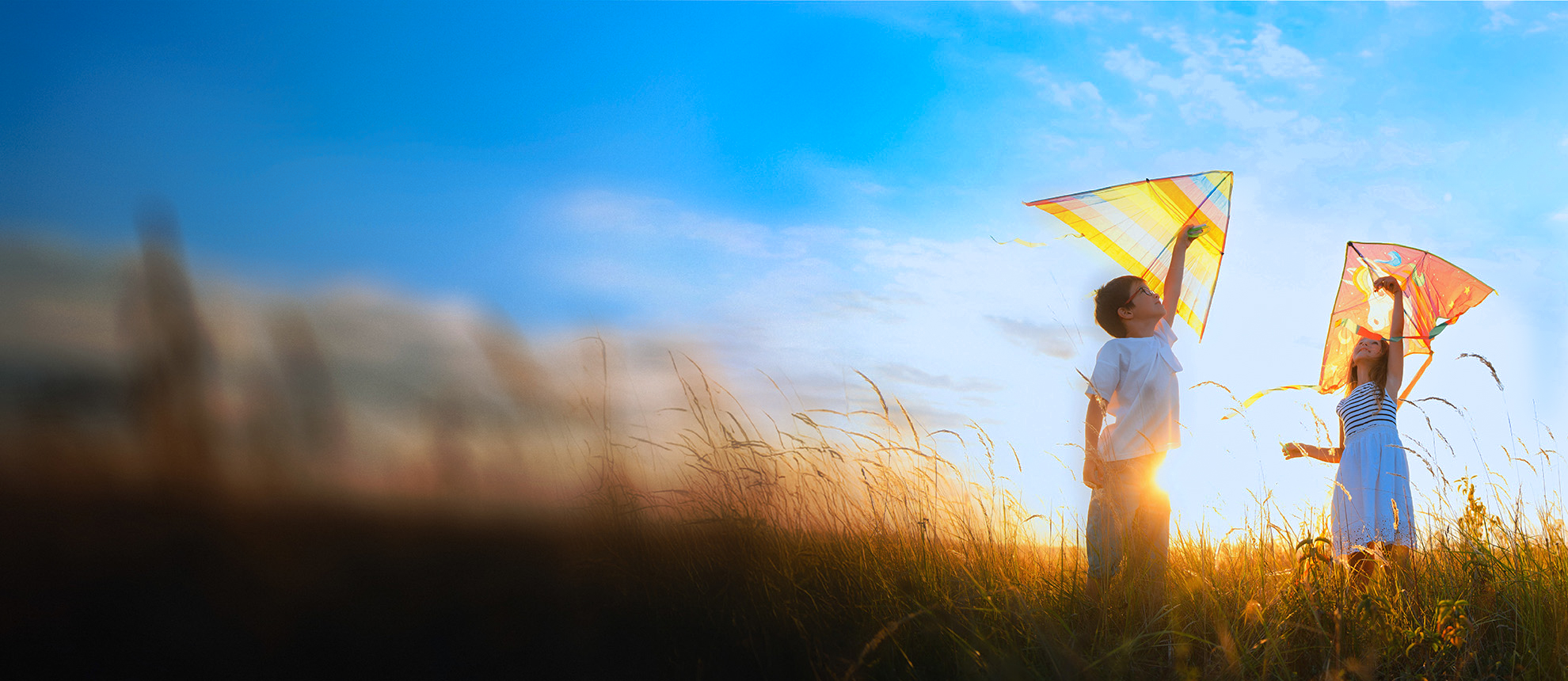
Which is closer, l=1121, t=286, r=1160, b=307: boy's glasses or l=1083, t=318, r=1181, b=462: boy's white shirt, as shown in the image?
l=1083, t=318, r=1181, b=462: boy's white shirt

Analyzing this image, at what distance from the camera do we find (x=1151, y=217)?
3807 mm

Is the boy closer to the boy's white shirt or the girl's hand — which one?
the boy's white shirt

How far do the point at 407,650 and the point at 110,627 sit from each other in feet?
2.56

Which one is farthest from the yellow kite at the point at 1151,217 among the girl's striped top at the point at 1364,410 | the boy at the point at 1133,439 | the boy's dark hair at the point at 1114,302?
the girl's striped top at the point at 1364,410

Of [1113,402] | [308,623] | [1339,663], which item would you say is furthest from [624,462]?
[1339,663]

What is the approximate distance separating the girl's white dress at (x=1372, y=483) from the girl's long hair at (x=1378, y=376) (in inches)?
0.9

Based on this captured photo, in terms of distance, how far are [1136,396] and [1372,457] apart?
59.0 inches

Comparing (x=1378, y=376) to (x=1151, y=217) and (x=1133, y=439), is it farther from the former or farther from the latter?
(x=1133, y=439)

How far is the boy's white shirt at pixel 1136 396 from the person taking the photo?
3.26 metres

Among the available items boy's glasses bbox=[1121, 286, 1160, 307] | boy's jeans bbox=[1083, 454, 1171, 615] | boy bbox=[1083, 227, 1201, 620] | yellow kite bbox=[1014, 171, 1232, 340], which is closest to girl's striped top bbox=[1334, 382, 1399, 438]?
yellow kite bbox=[1014, 171, 1232, 340]

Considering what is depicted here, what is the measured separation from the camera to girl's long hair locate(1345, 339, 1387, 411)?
4074mm

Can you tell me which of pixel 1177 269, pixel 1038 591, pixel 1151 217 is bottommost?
pixel 1038 591

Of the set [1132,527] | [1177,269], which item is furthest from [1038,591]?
[1177,269]

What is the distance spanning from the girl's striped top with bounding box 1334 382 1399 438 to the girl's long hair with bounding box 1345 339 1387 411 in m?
0.02
